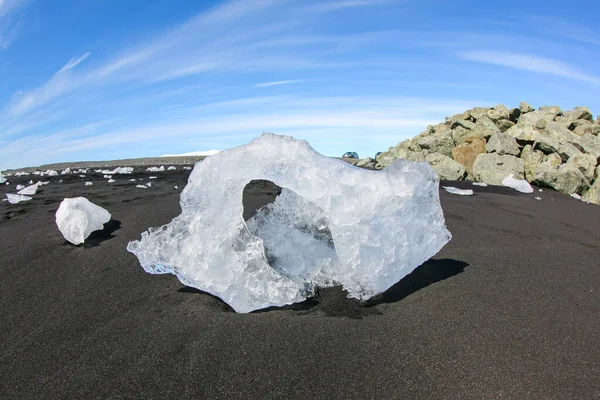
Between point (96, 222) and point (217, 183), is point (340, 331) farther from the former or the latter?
point (96, 222)

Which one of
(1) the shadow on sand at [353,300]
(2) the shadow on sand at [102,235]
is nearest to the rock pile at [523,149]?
(1) the shadow on sand at [353,300]

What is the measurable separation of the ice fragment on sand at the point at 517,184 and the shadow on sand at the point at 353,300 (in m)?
6.14

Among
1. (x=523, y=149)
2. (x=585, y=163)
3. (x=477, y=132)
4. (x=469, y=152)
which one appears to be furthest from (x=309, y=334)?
(x=477, y=132)

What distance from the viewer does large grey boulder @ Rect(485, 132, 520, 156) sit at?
36.3ft

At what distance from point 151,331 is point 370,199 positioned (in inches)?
60.9

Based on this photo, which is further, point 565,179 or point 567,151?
point 567,151

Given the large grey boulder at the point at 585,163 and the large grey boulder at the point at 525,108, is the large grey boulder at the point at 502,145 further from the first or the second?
the large grey boulder at the point at 525,108

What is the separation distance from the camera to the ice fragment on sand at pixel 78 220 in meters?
4.05

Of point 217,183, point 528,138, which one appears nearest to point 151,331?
point 217,183

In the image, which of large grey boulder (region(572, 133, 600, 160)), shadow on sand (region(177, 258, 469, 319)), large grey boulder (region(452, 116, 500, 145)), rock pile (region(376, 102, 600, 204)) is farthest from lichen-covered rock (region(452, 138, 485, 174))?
shadow on sand (region(177, 258, 469, 319))

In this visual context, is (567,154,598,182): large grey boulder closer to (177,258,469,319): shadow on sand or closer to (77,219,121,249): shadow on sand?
(177,258,469,319): shadow on sand

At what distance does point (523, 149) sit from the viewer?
11.2 meters

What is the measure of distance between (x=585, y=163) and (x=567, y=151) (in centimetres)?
78

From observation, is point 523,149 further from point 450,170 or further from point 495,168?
point 450,170
